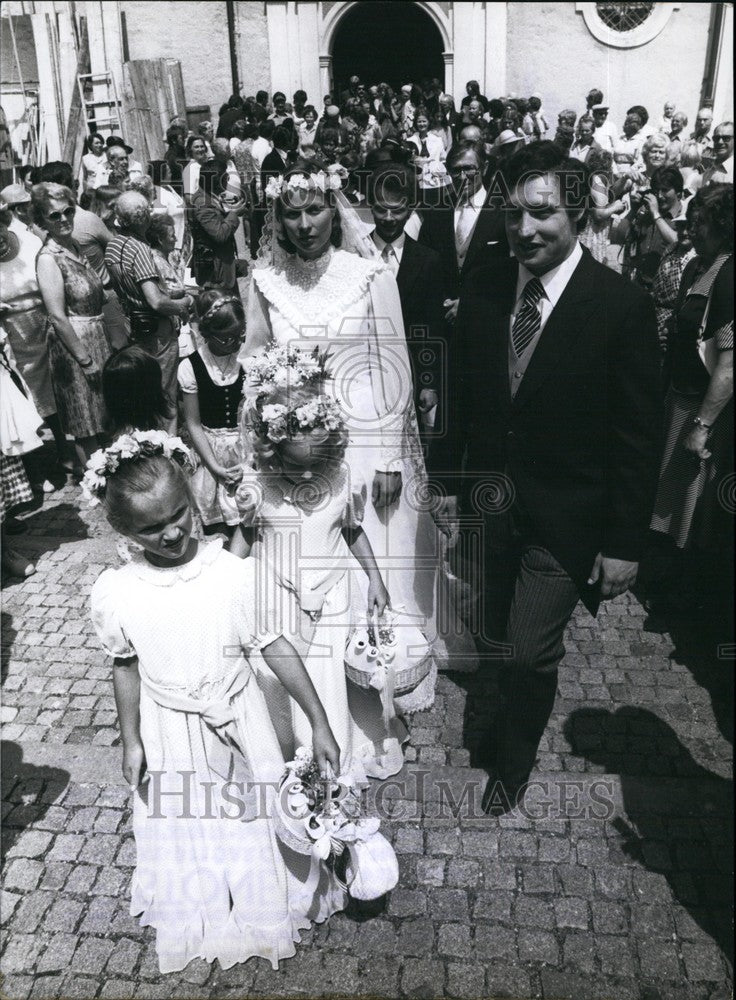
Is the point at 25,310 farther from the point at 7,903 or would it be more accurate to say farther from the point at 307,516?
the point at 7,903

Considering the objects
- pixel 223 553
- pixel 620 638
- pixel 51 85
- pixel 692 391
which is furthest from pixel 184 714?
pixel 51 85

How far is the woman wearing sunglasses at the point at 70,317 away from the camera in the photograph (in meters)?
5.99

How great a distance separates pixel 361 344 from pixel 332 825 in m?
2.23

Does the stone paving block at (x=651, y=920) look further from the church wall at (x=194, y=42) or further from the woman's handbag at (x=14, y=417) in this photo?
the church wall at (x=194, y=42)

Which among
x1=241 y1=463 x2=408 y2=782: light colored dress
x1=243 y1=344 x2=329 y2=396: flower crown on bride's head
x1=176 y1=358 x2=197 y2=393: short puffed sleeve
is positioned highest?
x1=243 y1=344 x2=329 y2=396: flower crown on bride's head

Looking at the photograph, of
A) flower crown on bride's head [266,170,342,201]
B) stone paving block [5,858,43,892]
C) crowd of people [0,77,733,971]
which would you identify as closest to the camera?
crowd of people [0,77,733,971]

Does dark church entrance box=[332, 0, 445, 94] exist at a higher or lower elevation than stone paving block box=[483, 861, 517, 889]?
higher

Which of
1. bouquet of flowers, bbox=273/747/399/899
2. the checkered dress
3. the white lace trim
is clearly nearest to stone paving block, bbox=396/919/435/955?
bouquet of flowers, bbox=273/747/399/899

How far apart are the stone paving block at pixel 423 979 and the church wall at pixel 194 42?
11355 millimetres

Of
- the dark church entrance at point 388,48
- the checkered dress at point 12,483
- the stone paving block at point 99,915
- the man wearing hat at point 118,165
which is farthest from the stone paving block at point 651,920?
the dark church entrance at point 388,48

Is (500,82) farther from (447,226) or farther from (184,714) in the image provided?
(184,714)

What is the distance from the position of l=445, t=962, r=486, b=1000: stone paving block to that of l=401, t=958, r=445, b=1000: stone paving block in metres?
0.03

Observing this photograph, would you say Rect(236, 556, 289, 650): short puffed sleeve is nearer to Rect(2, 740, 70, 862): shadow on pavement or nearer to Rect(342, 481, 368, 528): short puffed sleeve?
Rect(342, 481, 368, 528): short puffed sleeve

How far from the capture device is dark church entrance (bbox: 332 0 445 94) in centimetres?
2195
